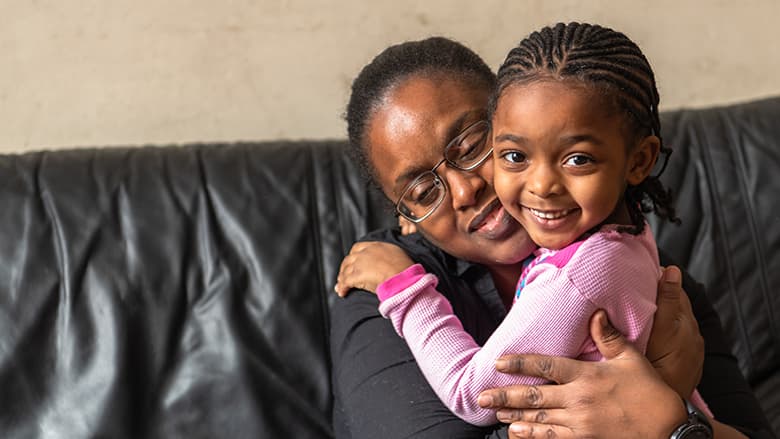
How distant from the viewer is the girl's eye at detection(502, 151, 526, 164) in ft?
4.33

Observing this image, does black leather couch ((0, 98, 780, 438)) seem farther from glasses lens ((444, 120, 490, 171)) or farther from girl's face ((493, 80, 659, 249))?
girl's face ((493, 80, 659, 249))

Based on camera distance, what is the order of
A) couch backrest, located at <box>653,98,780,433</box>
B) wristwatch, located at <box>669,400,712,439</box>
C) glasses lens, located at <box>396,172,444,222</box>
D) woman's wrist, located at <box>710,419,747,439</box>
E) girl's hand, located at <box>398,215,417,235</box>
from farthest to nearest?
couch backrest, located at <box>653,98,780,433</box> < girl's hand, located at <box>398,215,417,235</box> < glasses lens, located at <box>396,172,444,222</box> < woman's wrist, located at <box>710,419,747,439</box> < wristwatch, located at <box>669,400,712,439</box>

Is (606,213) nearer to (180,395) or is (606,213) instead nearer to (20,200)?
(180,395)

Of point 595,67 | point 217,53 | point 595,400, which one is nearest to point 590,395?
point 595,400

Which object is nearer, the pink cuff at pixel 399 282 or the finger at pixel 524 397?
the finger at pixel 524 397

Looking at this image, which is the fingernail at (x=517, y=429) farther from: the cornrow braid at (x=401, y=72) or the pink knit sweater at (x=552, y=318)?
the cornrow braid at (x=401, y=72)

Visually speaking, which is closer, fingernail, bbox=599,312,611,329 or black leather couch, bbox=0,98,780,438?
fingernail, bbox=599,312,611,329

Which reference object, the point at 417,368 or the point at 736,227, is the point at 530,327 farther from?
the point at 736,227

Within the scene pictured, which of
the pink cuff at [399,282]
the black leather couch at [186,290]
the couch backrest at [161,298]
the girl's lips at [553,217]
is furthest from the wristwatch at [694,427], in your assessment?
the couch backrest at [161,298]

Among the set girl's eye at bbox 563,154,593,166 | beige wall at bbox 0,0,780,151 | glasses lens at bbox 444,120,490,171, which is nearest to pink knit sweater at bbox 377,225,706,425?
girl's eye at bbox 563,154,593,166

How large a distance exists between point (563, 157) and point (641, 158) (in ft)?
0.44

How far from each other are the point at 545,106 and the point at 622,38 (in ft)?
0.57

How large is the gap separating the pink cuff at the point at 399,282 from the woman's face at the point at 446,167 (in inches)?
4.5

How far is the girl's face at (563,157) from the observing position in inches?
49.7
